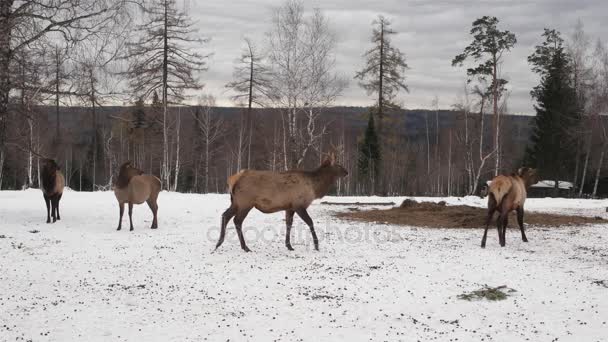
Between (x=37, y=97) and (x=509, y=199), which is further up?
(x=37, y=97)

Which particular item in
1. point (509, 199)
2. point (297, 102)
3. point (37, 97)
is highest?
point (297, 102)

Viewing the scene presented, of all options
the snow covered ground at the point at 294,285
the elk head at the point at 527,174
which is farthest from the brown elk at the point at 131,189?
the elk head at the point at 527,174

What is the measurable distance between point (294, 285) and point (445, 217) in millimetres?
9399

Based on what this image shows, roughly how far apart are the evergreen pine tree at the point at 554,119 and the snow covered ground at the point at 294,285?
30.2 metres

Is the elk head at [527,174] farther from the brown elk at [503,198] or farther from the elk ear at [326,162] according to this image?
the elk ear at [326,162]

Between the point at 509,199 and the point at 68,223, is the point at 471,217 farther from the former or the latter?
the point at 68,223

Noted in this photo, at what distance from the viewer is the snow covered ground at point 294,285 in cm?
567

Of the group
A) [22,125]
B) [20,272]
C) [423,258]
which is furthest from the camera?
[22,125]

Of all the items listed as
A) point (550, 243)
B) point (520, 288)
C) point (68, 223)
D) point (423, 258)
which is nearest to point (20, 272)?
point (68, 223)

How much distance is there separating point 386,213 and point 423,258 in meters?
7.24

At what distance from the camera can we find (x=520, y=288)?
24.2 feet

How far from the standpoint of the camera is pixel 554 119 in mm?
40344

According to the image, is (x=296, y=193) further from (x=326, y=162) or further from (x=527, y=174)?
(x=527, y=174)

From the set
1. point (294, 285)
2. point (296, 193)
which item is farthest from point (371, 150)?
point (294, 285)
